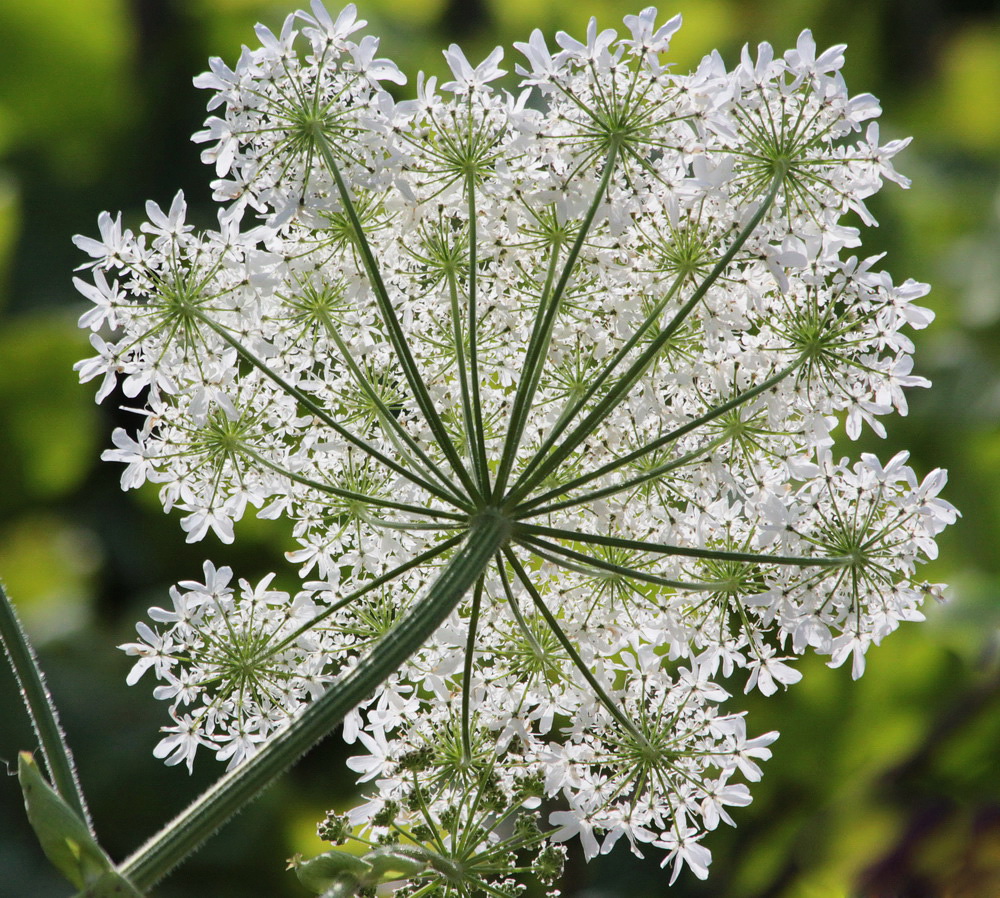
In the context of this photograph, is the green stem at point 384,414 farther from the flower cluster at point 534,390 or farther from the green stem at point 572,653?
the green stem at point 572,653

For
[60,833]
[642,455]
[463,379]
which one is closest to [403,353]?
[463,379]

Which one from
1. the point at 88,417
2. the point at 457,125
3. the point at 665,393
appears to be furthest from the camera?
the point at 88,417

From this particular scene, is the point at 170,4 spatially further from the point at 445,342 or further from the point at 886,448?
the point at 445,342

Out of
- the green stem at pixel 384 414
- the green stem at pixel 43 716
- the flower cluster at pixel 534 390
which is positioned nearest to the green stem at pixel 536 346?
the flower cluster at pixel 534 390

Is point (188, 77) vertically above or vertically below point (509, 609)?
above

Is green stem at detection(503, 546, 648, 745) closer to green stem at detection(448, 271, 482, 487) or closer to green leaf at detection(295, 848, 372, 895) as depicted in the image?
green stem at detection(448, 271, 482, 487)

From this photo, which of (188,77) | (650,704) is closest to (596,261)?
(650,704)
